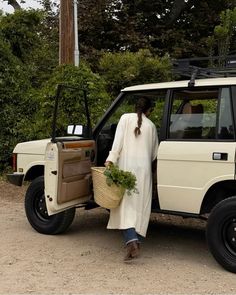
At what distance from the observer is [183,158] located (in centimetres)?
561

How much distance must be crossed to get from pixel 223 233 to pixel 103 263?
1.32 metres

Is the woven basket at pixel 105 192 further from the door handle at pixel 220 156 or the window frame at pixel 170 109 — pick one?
the door handle at pixel 220 156

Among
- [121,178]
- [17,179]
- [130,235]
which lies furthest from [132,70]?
[130,235]

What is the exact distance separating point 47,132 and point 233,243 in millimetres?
6576

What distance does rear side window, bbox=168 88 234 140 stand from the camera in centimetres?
553

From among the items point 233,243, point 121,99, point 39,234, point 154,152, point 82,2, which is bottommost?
point 39,234

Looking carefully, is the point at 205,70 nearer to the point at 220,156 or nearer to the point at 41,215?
the point at 220,156

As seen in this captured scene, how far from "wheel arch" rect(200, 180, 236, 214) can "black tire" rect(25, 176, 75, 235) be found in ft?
5.94

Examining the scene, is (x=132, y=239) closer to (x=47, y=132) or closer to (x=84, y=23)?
(x=47, y=132)

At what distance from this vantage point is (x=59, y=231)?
675 cm

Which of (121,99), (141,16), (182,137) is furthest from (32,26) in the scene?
(182,137)

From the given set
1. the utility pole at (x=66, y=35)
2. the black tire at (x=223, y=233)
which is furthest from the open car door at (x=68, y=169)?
the utility pole at (x=66, y=35)

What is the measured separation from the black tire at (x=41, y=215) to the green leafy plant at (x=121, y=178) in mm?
1231

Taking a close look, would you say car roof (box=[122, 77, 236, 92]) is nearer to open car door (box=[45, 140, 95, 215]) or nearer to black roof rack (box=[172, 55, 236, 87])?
black roof rack (box=[172, 55, 236, 87])
